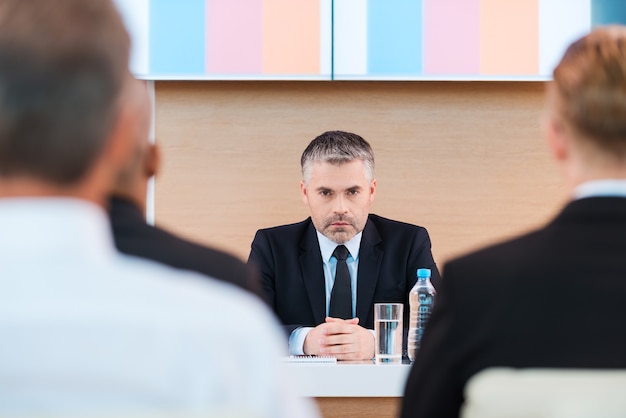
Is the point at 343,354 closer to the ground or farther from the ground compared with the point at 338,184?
closer to the ground

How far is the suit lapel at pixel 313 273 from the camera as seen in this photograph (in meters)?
3.59

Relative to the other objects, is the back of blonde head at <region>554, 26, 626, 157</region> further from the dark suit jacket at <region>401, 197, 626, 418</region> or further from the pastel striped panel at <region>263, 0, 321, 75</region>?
the pastel striped panel at <region>263, 0, 321, 75</region>

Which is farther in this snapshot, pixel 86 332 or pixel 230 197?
pixel 230 197

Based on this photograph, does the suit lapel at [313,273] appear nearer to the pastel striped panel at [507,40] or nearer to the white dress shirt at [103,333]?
the pastel striped panel at [507,40]

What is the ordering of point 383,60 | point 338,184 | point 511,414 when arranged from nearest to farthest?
point 511,414 < point 338,184 < point 383,60

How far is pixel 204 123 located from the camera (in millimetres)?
4254

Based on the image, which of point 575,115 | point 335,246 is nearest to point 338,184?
point 335,246

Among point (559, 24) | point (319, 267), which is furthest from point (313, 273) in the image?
point (559, 24)

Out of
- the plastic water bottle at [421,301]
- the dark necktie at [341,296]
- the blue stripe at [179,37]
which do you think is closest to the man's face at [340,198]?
the dark necktie at [341,296]

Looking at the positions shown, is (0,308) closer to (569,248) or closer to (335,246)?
(569,248)

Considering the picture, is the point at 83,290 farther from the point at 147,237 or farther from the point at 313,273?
the point at 313,273

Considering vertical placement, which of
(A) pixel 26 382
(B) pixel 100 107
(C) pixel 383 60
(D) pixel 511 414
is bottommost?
(D) pixel 511 414

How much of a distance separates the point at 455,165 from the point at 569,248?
295 centimetres

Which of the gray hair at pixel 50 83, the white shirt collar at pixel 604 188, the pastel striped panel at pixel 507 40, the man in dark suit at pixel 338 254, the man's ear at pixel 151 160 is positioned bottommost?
the man in dark suit at pixel 338 254
